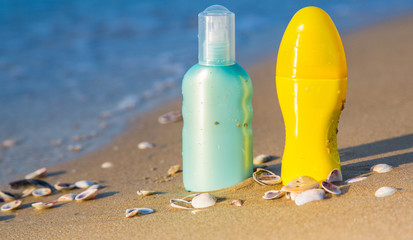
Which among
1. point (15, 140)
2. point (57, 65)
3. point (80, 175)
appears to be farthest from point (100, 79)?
point (80, 175)

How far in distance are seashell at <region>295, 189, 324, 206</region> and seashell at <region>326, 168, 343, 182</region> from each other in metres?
0.15

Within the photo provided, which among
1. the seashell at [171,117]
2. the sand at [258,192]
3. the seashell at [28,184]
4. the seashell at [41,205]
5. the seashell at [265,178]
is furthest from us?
the seashell at [171,117]

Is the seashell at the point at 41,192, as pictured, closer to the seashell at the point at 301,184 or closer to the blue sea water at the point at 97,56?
the blue sea water at the point at 97,56

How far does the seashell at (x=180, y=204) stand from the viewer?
2423 mm

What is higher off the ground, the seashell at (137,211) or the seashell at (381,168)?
the seashell at (381,168)

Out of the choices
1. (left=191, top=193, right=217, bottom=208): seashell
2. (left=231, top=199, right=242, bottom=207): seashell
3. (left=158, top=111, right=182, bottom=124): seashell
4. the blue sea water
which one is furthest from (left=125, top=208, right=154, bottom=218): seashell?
the blue sea water

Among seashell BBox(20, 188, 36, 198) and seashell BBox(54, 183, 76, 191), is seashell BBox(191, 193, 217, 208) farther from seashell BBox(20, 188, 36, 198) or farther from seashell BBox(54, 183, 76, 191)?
seashell BBox(20, 188, 36, 198)

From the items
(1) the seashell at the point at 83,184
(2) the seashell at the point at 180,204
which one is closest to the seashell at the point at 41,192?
(1) the seashell at the point at 83,184

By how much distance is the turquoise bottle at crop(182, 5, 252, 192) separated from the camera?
2461 millimetres

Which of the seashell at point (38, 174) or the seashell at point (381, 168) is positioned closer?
the seashell at point (381, 168)

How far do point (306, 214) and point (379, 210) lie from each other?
0.28 m

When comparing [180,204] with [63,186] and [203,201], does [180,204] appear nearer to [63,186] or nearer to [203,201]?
[203,201]

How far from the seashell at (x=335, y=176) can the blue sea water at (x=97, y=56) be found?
237cm

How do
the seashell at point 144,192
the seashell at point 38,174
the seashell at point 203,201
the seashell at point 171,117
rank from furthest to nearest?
the seashell at point 171,117
the seashell at point 38,174
the seashell at point 144,192
the seashell at point 203,201
